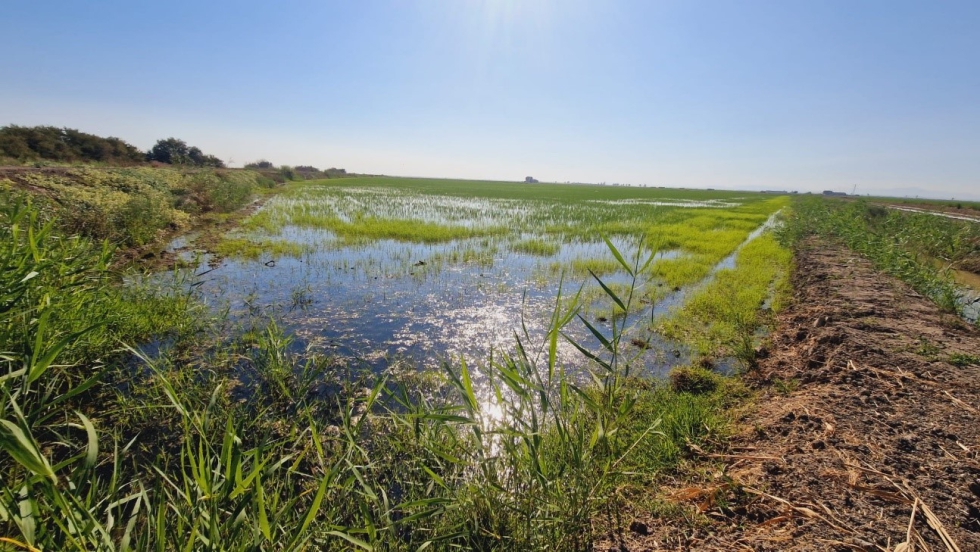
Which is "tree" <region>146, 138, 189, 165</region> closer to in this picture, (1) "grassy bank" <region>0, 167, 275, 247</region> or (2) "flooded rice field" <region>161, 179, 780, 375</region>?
(1) "grassy bank" <region>0, 167, 275, 247</region>

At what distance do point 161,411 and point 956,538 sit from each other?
5.79 meters

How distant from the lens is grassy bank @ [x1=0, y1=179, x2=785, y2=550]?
1584mm

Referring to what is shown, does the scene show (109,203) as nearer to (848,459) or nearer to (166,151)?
(848,459)

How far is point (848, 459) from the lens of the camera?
2.60 meters

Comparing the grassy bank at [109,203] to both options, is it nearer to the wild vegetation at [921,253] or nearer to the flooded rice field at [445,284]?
the flooded rice field at [445,284]

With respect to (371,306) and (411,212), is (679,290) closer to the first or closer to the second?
(371,306)

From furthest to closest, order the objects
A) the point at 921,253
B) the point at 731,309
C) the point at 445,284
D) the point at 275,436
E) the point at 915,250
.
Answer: the point at 921,253 < the point at 915,250 < the point at 445,284 < the point at 731,309 < the point at 275,436

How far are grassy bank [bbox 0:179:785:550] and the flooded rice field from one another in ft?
1.96

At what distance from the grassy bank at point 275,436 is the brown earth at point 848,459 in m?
0.37

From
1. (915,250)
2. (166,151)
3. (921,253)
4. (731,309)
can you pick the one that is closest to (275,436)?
(731,309)

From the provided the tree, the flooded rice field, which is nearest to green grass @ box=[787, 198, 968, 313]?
the flooded rice field

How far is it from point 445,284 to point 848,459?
22.1 feet

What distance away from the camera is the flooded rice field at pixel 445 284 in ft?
17.9

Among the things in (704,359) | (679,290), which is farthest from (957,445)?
(679,290)
